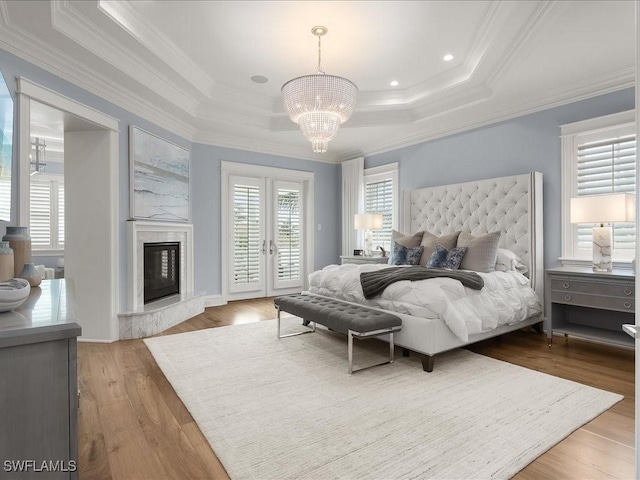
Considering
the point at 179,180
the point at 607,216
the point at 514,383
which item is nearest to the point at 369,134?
the point at 179,180

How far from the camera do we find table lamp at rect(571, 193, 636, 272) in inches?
132

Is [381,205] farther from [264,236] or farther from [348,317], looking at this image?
[348,317]

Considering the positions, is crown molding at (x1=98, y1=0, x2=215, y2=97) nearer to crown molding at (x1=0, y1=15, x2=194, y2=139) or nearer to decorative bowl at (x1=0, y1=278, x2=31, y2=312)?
crown molding at (x1=0, y1=15, x2=194, y2=139)

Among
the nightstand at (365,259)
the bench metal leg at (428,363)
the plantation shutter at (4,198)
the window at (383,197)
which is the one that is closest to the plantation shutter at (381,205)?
the window at (383,197)

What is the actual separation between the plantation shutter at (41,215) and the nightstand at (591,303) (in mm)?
8120

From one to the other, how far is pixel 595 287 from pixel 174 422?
378cm

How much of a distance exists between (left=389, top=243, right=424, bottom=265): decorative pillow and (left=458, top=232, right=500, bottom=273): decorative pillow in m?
0.62

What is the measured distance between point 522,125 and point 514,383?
331 cm

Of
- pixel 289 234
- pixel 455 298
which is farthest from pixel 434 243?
pixel 289 234

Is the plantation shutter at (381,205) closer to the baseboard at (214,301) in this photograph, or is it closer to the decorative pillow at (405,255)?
the decorative pillow at (405,255)

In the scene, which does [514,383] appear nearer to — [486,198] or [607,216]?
[607,216]

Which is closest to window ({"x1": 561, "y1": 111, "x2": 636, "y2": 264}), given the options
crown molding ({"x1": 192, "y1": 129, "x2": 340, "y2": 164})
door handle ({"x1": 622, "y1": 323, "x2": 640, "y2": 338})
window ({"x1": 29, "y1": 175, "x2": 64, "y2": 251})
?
door handle ({"x1": 622, "y1": 323, "x2": 640, "y2": 338})

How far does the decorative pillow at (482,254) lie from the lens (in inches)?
161

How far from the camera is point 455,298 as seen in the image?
3189 mm
